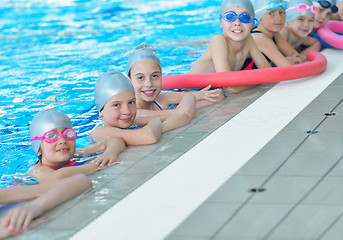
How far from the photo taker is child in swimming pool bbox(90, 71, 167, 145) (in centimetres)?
453

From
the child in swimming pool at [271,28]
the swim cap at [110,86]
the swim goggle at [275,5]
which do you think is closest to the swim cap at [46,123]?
the swim cap at [110,86]

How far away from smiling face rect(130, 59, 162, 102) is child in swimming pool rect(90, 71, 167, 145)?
0.46m

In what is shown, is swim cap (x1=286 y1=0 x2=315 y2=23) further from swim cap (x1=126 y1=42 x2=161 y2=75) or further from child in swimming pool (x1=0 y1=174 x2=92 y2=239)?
child in swimming pool (x1=0 y1=174 x2=92 y2=239)

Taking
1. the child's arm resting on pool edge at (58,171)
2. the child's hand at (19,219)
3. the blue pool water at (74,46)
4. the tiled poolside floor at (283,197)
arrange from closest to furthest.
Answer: the tiled poolside floor at (283,197) < the child's hand at (19,219) < the child's arm resting on pool edge at (58,171) < the blue pool water at (74,46)

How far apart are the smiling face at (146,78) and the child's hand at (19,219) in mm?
2131

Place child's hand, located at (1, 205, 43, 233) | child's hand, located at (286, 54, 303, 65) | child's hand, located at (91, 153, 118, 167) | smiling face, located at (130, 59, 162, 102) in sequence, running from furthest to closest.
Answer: child's hand, located at (286, 54, 303, 65), smiling face, located at (130, 59, 162, 102), child's hand, located at (91, 153, 118, 167), child's hand, located at (1, 205, 43, 233)

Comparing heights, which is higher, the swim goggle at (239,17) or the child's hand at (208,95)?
the swim goggle at (239,17)

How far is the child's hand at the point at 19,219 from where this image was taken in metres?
3.08

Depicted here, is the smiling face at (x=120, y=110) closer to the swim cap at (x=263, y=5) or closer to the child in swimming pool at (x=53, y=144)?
the child in swimming pool at (x=53, y=144)

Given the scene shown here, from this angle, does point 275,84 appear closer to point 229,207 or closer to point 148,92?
point 148,92

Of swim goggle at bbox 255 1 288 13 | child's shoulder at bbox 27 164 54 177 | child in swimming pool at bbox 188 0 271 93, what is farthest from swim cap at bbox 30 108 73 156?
swim goggle at bbox 255 1 288 13

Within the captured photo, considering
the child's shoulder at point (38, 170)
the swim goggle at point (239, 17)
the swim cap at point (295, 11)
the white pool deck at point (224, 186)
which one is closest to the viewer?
the white pool deck at point (224, 186)

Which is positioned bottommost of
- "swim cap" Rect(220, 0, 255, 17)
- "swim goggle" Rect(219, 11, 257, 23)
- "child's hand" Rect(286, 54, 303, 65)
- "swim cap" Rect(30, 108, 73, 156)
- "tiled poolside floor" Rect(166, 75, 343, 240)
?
"tiled poolside floor" Rect(166, 75, 343, 240)

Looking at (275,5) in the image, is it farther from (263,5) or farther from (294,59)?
(294,59)
